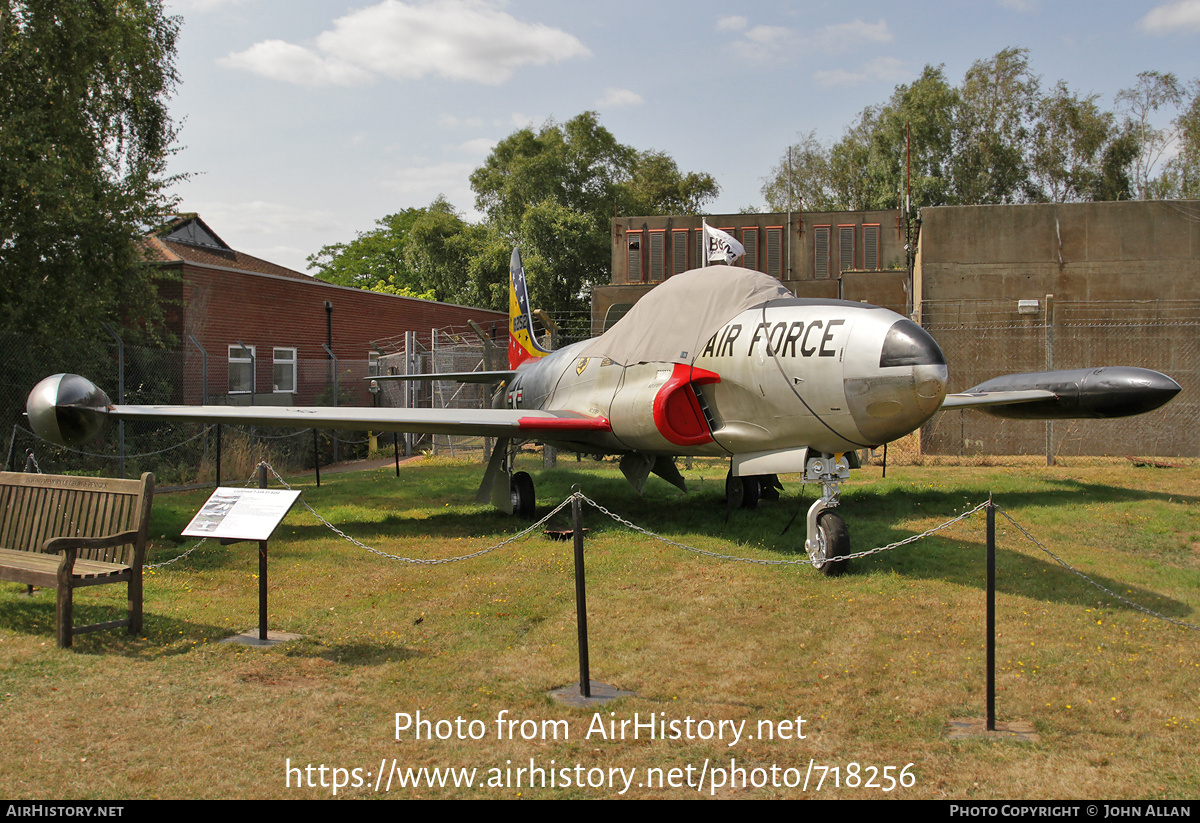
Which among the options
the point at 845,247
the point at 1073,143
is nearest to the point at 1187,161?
the point at 1073,143

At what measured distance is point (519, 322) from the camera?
1588 cm

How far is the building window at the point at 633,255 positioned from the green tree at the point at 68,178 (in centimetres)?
1770

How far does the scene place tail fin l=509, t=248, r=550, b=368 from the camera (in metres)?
15.6

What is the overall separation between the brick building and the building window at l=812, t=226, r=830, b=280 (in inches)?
644

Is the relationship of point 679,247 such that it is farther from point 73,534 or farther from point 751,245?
point 73,534

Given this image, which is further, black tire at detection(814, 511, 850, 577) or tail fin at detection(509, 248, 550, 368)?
tail fin at detection(509, 248, 550, 368)

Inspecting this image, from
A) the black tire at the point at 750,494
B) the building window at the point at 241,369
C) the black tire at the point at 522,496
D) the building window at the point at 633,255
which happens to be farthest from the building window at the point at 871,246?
the black tire at the point at 522,496

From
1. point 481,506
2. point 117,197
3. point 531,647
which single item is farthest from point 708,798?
point 117,197

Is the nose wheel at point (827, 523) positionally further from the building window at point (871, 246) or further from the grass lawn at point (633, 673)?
the building window at point (871, 246)

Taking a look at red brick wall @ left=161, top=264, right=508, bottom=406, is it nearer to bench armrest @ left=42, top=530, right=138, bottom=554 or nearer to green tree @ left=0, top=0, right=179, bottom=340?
green tree @ left=0, top=0, right=179, bottom=340

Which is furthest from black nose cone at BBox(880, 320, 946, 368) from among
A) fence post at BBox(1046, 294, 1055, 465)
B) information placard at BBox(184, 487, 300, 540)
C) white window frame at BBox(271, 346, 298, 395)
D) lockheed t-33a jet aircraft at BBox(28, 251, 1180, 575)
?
white window frame at BBox(271, 346, 298, 395)

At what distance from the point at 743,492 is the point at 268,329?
58.8 feet

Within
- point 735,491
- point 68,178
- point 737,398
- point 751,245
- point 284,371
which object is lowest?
point 735,491

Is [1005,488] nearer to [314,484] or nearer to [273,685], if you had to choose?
[273,685]
